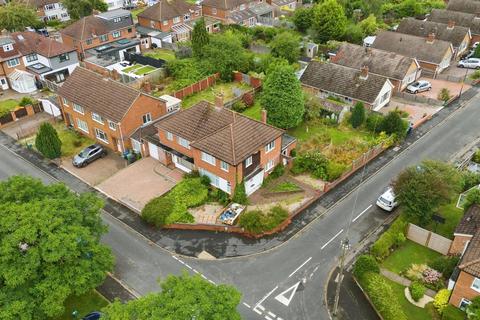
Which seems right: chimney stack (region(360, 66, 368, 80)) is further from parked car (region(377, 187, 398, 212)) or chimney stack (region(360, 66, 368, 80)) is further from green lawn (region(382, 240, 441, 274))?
green lawn (region(382, 240, 441, 274))

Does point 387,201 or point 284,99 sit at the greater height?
point 284,99

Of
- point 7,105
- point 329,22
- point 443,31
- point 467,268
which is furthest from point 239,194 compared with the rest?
point 443,31

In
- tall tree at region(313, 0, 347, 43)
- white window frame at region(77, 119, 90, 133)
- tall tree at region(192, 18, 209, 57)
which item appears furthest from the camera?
tall tree at region(313, 0, 347, 43)

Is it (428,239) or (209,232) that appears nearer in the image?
(428,239)

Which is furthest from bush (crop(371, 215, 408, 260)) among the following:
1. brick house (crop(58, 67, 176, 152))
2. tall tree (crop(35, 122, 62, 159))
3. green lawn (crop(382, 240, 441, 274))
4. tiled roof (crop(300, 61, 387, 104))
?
tall tree (crop(35, 122, 62, 159))

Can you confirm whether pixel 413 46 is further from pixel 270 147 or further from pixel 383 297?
pixel 383 297

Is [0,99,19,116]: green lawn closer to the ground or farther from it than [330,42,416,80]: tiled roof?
closer to the ground

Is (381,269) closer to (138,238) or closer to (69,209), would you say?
(138,238)
